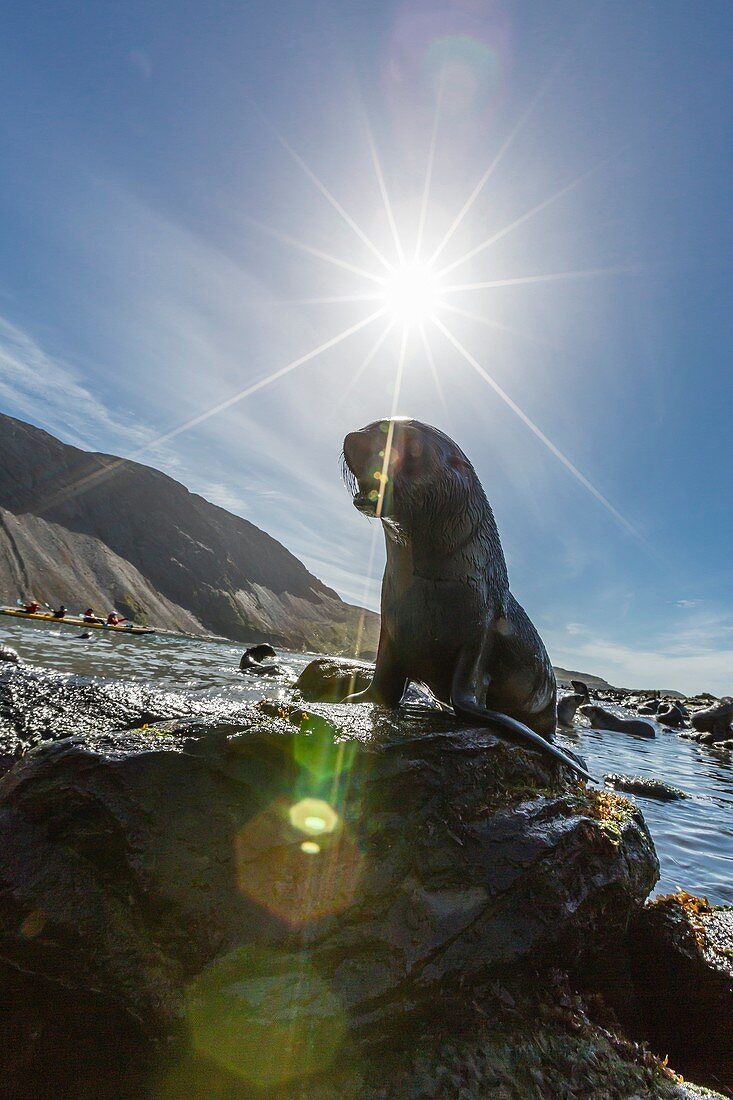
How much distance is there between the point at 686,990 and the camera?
9.78ft

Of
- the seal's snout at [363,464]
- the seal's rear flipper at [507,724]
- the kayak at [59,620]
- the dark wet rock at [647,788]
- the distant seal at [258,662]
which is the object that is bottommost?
the kayak at [59,620]

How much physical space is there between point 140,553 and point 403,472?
10011cm

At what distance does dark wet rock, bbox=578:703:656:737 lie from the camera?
2008cm

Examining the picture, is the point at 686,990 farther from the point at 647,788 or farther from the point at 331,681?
the point at 647,788

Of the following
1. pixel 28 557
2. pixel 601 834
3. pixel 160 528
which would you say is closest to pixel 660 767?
pixel 601 834

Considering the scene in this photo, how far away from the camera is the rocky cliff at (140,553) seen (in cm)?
7081

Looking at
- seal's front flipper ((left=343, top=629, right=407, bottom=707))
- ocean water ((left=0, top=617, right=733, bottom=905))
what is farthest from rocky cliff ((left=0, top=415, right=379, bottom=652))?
seal's front flipper ((left=343, top=629, right=407, bottom=707))

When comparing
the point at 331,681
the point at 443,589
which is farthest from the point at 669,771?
the point at 443,589

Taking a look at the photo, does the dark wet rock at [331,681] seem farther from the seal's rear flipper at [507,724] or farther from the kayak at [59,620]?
the kayak at [59,620]

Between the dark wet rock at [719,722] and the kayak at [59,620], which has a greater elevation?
the dark wet rock at [719,722]

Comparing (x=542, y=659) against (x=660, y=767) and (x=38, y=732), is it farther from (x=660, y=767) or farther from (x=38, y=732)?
(x=660, y=767)

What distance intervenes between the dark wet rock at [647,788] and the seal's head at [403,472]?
8246mm

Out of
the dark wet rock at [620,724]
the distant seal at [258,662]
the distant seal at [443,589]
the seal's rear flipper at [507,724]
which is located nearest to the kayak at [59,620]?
the distant seal at [258,662]

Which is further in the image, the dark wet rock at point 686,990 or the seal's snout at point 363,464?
the seal's snout at point 363,464
